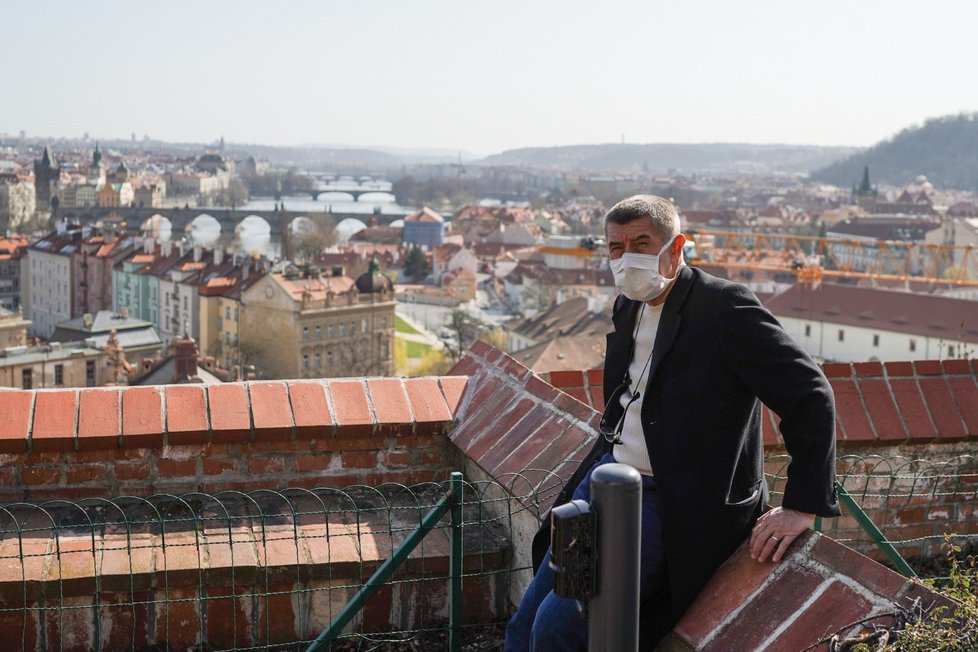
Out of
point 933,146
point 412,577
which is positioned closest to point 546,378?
point 412,577

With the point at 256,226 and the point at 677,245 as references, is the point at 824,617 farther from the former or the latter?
the point at 256,226

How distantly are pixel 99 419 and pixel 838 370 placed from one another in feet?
5.73

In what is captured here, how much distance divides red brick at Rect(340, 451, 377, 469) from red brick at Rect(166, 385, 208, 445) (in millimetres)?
324

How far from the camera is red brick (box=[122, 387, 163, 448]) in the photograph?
280cm

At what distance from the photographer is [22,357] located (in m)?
29.3

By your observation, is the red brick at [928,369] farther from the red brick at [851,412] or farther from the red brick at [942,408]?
the red brick at [851,412]

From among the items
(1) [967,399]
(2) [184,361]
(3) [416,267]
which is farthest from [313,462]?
(3) [416,267]

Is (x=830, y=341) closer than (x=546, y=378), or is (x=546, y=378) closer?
(x=546, y=378)

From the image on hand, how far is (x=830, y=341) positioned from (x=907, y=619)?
1544 inches

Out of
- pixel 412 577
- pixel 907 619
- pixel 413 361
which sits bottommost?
pixel 413 361

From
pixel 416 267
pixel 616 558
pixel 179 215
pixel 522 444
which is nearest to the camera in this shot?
pixel 616 558

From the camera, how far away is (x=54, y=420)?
2.80m

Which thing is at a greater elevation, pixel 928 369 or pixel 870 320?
pixel 928 369

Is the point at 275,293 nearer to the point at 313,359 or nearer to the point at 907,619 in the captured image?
the point at 313,359
